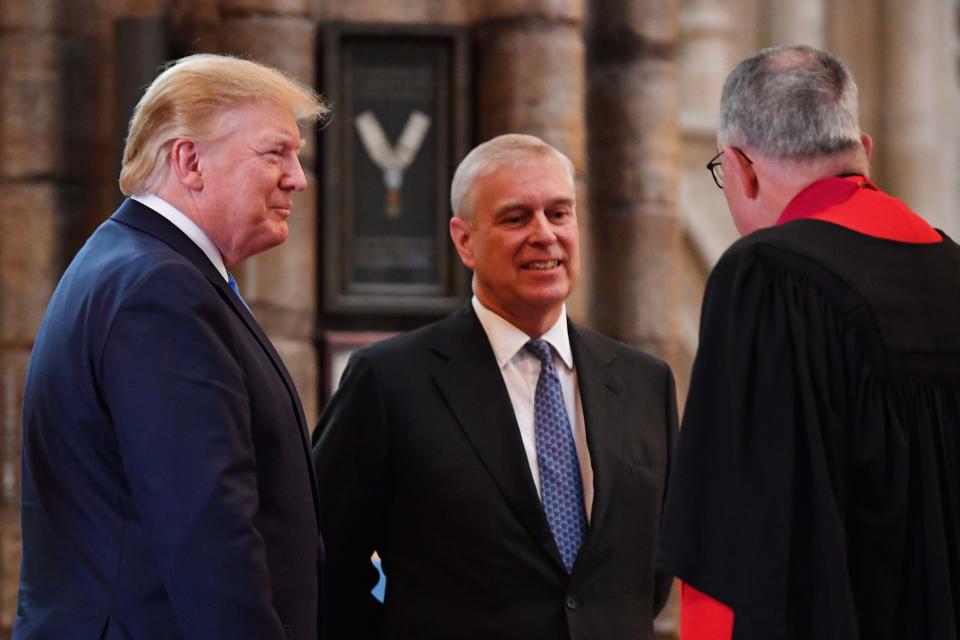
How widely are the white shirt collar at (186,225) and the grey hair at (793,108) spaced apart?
79 cm

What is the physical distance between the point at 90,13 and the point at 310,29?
23.4 inches

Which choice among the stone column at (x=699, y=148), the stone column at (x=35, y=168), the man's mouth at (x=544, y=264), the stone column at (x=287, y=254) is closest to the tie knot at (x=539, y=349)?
the man's mouth at (x=544, y=264)

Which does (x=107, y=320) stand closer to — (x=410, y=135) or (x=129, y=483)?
(x=129, y=483)

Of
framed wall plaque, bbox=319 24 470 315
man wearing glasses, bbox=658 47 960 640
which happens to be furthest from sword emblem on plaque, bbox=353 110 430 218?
man wearing glasses, bbox=658 47 960 640

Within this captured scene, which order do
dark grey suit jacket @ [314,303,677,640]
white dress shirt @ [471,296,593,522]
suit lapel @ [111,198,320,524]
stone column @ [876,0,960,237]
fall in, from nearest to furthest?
suit lapel @ [111,198,320,524], dark grey suit jacket @ [314,303,677,640], white dress shirt @ [471,296,593,522], stone column @ [876,0,960,237]

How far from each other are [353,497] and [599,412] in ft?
1.58

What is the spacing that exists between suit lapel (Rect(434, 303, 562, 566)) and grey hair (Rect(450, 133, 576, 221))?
0.72 feet

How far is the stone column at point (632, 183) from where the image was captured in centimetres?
461

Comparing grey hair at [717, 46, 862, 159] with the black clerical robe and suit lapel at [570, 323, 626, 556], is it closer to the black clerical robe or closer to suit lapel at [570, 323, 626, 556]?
the black clerical robe

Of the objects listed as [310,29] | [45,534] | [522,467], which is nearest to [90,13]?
[310,29]

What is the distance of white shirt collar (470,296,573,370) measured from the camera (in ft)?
10.5

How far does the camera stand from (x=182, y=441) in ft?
7.64

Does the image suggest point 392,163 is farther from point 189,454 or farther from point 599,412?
point 189,454

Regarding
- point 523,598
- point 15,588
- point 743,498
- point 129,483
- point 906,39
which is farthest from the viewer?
point 906,39
